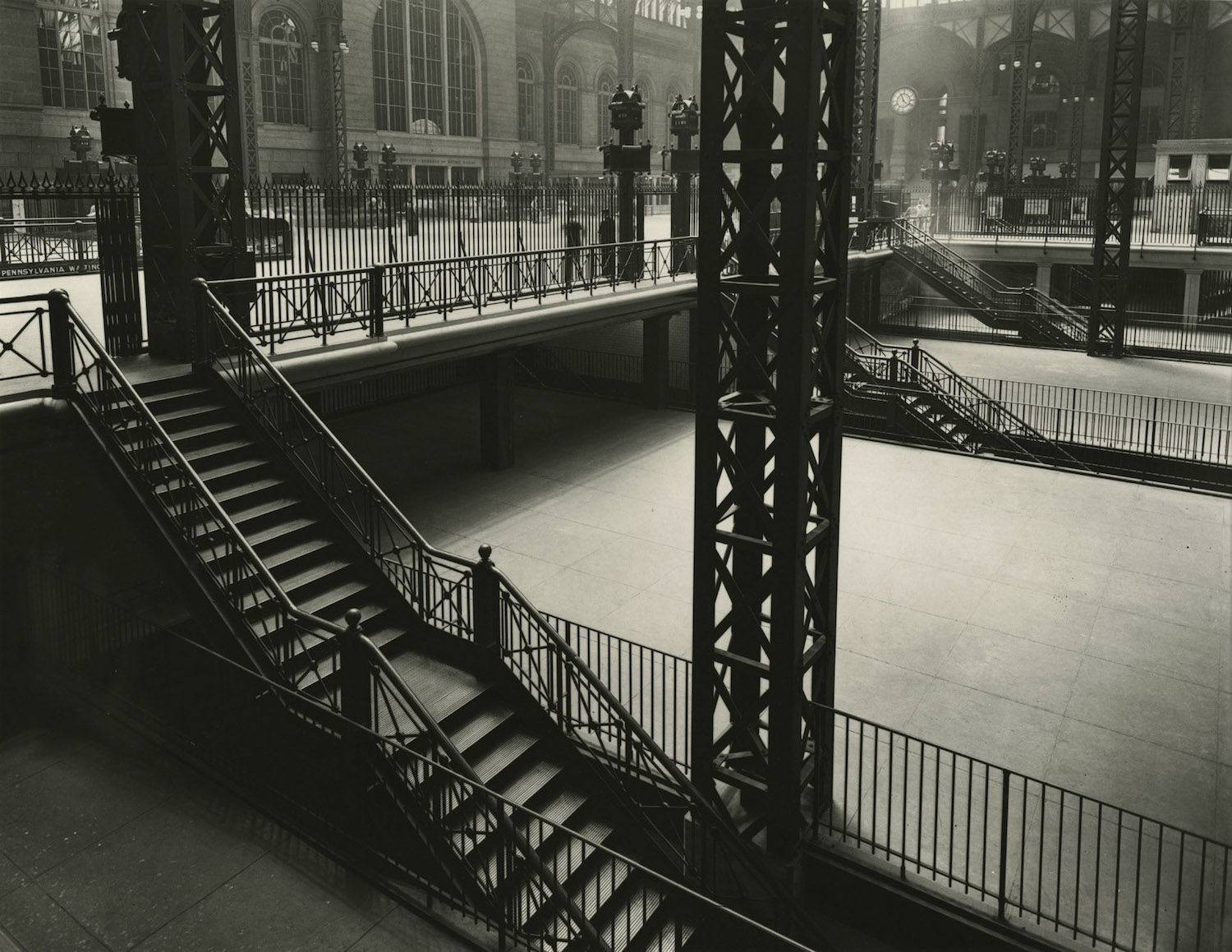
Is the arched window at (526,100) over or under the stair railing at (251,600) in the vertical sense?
over

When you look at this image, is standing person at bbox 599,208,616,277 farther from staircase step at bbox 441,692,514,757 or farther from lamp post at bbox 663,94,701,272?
staircase step at bbox 441,692,514,757

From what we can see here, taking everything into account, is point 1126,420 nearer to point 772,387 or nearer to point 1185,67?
point 772,387

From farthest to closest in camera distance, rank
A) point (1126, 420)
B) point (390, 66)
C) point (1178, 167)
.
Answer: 1. point (390, 66)
2. point (1178, 167)
3. point (1126, 420)

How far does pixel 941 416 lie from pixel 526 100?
3215cm

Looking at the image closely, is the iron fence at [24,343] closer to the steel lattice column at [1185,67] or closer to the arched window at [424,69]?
the arched window at [424,69]

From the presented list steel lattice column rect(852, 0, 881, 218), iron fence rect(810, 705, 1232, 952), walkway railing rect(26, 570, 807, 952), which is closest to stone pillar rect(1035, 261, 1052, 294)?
steel lattice column rect(852, 0, 881, 218)

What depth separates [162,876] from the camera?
8.30 metres

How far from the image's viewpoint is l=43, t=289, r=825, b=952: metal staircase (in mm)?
8531

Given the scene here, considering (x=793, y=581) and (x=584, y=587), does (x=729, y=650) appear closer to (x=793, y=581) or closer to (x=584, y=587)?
(x=793, y=581)

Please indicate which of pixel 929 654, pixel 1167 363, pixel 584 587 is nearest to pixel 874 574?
pixel 929 654

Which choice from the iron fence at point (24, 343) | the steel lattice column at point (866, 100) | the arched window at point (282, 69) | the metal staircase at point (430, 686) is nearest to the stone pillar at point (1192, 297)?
the steel lattice column at point (866, 100)

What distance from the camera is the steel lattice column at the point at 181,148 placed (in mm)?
12211

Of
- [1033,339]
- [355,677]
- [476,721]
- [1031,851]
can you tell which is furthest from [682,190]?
[1031,851]

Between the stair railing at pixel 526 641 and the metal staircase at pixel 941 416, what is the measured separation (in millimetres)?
12180
